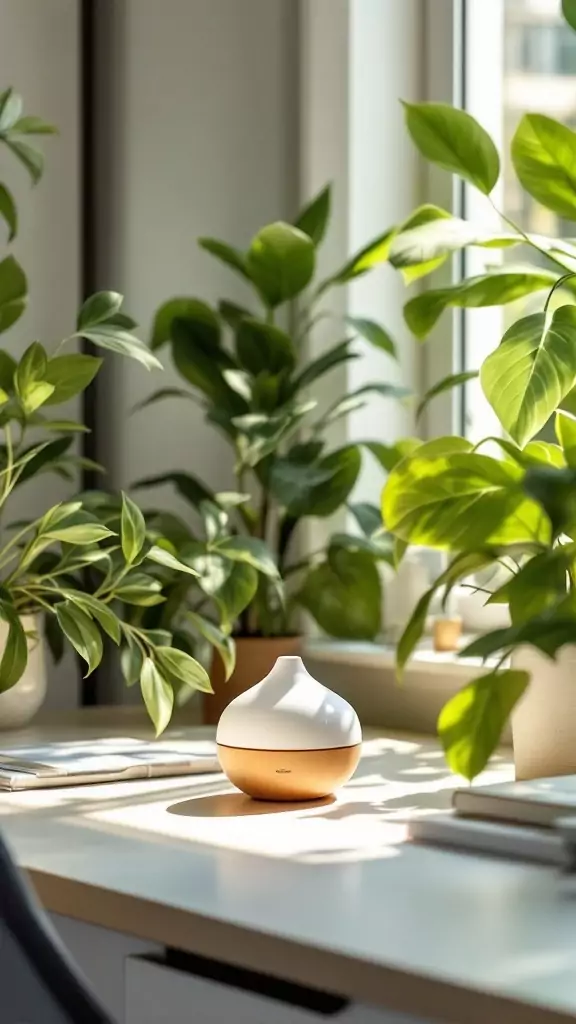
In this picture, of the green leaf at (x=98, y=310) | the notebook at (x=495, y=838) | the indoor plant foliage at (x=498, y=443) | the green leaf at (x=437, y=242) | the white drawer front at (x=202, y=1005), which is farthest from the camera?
the green leaf at (x=98, y=310)

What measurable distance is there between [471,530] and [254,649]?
753 millimetres

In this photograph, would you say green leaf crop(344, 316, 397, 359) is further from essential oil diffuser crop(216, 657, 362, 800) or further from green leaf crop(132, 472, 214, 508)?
essential oil diffuser crop(216, 657, 362, 800)

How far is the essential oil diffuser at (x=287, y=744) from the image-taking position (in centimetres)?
162

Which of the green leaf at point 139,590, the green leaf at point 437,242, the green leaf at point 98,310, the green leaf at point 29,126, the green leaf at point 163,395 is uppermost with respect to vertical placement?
the green leaf at point 29,126

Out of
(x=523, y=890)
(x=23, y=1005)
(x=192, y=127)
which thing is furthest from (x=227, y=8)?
(x=23, y=1005)

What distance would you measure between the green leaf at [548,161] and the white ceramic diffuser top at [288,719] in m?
0.56

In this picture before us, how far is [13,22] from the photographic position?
2568 millimetres

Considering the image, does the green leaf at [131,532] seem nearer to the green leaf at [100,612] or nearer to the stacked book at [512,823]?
the green leaf at [100,612]

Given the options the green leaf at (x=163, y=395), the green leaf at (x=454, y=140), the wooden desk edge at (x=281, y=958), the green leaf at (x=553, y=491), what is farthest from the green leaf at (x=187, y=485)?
the green leaf at (x=553, y=491)

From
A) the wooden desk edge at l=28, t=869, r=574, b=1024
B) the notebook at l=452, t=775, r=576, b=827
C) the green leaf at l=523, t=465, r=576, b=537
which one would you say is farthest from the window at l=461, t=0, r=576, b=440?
the wooden desk edge at l=28, t=869, r=574, b=1024

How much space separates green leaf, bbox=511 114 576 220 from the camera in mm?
1722

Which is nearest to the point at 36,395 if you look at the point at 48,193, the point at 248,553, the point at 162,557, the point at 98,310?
the point at 98,310

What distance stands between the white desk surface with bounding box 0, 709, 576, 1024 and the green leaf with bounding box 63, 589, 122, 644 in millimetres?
212

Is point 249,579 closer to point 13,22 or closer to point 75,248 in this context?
point 75,248
